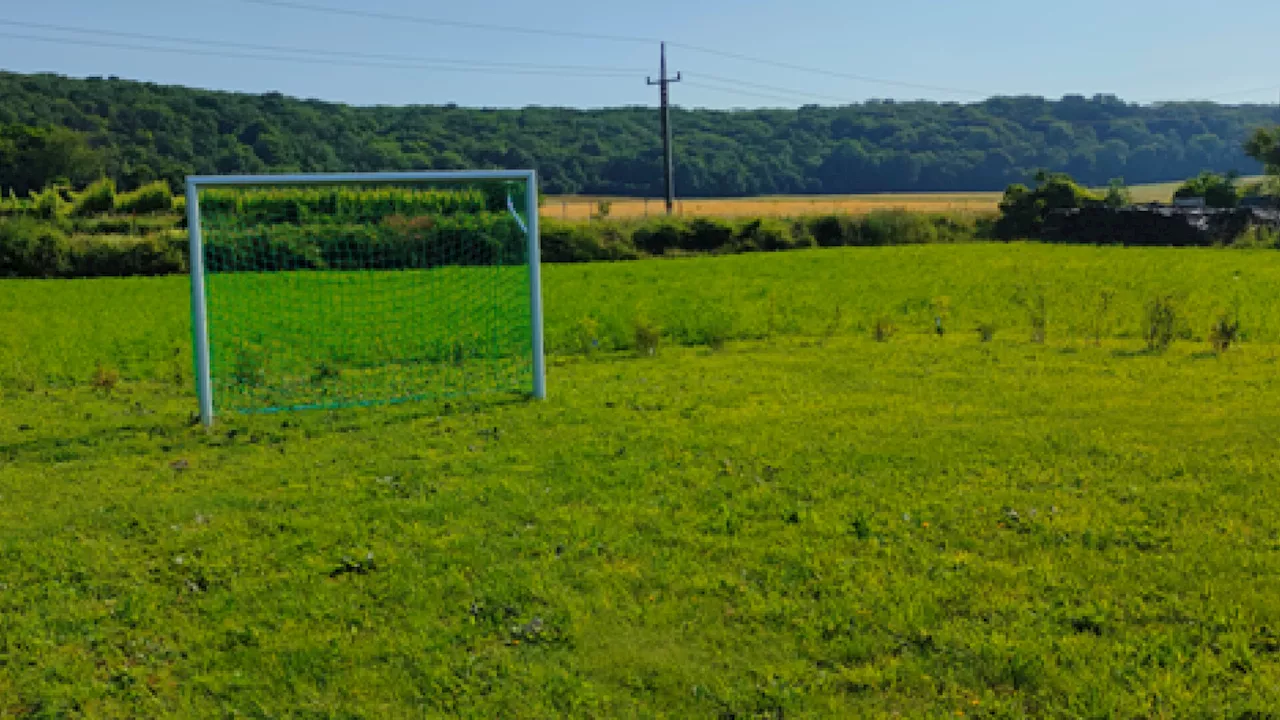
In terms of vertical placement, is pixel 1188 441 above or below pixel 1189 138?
below

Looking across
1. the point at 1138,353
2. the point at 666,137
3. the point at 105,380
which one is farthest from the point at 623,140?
the point at 105,380

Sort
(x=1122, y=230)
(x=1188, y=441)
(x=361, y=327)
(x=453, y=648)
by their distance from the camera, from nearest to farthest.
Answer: (x=453, y=648) → (x=1188, y=441) → (x=361, y=327) → (x=1122, y=230)

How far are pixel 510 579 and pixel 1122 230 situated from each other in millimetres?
35112

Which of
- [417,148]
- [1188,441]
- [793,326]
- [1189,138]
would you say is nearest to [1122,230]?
[793,326]

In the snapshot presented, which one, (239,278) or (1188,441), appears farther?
(239,278)

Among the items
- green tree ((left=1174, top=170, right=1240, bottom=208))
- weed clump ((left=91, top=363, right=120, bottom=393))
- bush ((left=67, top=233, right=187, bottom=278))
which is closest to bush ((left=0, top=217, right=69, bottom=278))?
bush ((left=67, top=233, right=187, bottom=278))

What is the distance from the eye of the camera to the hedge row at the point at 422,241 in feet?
48.6

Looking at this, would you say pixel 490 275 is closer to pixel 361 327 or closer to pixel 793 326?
pixel 361 327

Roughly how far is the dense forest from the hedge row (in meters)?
24.1

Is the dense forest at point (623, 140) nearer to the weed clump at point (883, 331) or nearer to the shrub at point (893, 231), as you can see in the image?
the shrub at point (893, 231)

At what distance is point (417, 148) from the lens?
69750mm

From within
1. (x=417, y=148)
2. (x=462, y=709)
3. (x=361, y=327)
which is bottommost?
(x=462, y=709)

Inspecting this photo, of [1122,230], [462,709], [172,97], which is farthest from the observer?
[172,97]

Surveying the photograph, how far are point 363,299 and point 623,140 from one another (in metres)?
72.8
